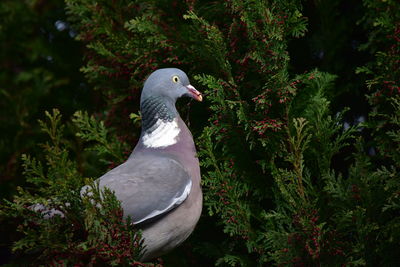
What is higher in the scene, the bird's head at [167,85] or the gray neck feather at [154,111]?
the bird's head at [167,85]

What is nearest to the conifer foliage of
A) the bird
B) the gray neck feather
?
the bird

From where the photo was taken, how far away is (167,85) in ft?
12.0

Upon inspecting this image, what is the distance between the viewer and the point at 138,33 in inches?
172

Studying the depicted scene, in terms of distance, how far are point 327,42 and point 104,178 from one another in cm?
190

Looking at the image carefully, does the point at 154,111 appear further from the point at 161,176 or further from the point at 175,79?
the point at 161,176

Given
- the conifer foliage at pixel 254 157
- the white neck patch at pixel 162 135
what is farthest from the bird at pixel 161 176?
the conifer foliage at pixel 254 157

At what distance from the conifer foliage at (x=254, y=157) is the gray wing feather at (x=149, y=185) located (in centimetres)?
13

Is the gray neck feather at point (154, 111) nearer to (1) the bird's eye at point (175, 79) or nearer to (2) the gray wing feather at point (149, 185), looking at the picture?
(1) the bird's eye at point (175, 79)

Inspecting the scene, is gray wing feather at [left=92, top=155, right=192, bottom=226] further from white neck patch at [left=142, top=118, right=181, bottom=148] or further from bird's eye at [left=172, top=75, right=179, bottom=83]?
bird's eye at [left=172, top=75, right=179, bottom=83]

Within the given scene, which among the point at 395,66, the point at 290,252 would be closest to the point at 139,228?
the point at 290,252

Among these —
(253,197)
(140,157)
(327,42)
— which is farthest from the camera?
(327,42)

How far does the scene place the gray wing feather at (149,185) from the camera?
3268mm

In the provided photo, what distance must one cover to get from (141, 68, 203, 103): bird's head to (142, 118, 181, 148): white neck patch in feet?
0.53

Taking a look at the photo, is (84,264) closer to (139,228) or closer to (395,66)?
(139,228)
